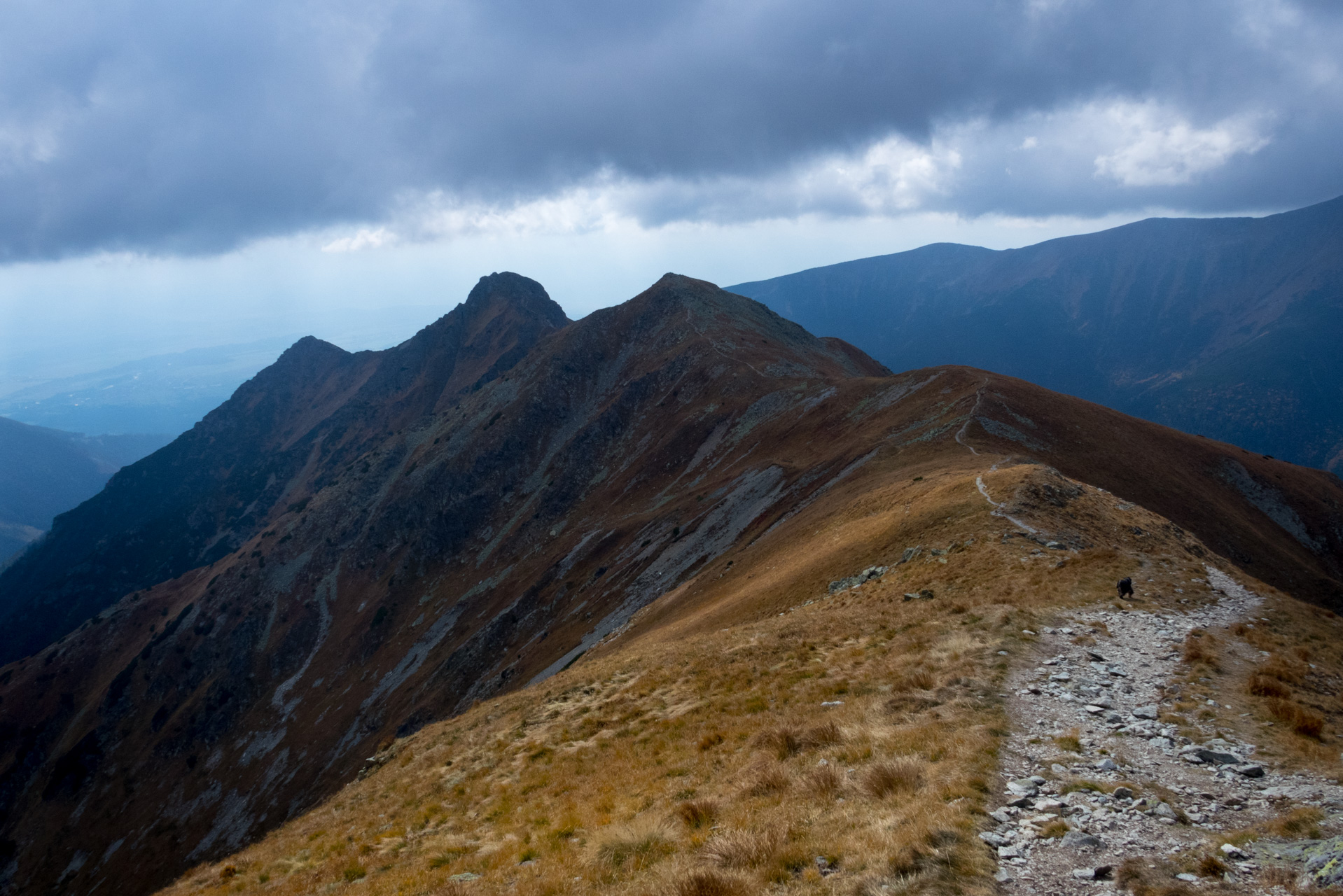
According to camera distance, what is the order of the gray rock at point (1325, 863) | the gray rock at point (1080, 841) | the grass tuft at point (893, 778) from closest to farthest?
the gray rock at point (1325, 863), the gray rock at point (1080, 841), the grass tuft at point (893, 778)

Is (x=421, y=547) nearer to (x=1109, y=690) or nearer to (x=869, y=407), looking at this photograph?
(x=869, y=407)

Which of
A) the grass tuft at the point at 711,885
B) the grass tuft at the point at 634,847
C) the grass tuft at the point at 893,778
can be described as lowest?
the grass tuft at the point at 634,847

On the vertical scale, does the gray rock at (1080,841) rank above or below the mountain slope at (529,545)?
above

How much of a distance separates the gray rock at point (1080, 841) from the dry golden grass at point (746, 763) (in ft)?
3.60

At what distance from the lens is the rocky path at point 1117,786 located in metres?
8.03

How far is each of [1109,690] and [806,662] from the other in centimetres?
862

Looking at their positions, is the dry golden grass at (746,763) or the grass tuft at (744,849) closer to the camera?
the grass tuft at (744,849)

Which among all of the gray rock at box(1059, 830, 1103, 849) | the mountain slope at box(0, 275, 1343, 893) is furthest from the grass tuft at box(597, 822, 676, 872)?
the mountain slope at box(0, 275, 1343, 893)

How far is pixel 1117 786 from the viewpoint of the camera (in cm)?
1030

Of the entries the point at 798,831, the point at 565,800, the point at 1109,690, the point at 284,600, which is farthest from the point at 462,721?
the point at 284,600

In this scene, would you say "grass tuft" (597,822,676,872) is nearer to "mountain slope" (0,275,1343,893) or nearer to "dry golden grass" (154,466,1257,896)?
"dry golden grass" (154,466,1257,896)

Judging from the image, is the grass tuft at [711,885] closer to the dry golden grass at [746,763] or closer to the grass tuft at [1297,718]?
the dry golden grass at [746,763]

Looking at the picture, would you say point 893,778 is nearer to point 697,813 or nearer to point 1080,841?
point 1080,841

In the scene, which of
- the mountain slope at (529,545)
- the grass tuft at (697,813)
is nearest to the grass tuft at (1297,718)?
the grass tuft at (697,813)
